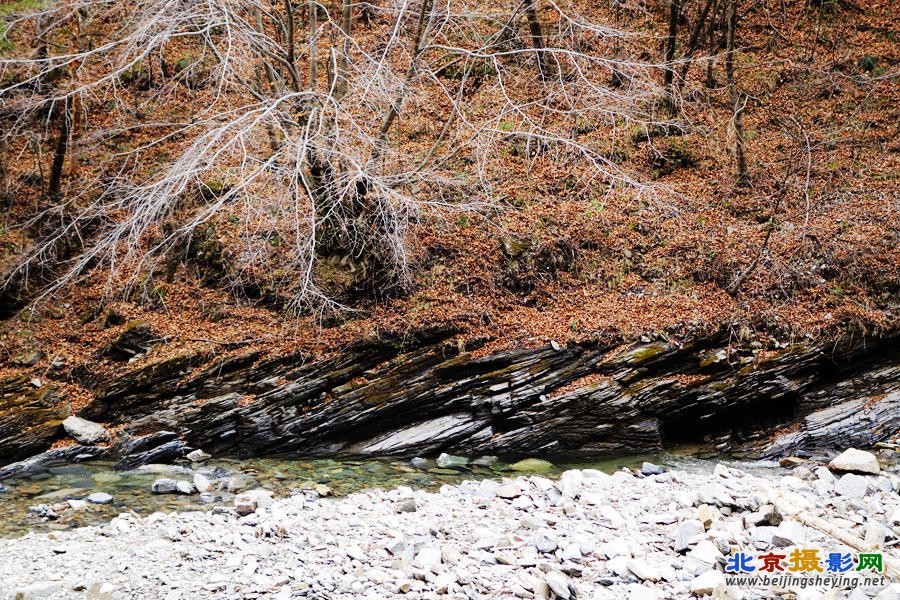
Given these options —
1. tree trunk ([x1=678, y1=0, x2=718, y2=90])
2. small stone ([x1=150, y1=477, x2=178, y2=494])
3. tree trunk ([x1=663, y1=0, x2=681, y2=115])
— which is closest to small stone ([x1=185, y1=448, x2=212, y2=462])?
small stone ([x1=150, y1=477, x2=178, y2=494])

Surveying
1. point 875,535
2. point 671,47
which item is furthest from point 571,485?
point 671,47

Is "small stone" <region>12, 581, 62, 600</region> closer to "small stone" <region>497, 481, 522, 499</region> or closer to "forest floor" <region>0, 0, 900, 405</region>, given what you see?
"small stone" <region>497, 481, 522, 499</region>

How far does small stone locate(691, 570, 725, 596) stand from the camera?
12.5 feet

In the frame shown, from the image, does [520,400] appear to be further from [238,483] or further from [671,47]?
[671,47]

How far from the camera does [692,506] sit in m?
5.32

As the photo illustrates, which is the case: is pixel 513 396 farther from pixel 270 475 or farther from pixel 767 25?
pixel 767 25

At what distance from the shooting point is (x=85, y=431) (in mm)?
7305

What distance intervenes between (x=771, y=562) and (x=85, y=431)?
24.1 ft

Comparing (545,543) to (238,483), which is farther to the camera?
(238,483)

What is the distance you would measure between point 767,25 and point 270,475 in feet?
53.2

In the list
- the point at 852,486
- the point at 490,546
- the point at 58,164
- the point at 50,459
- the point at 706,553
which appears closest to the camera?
the point at 706,553

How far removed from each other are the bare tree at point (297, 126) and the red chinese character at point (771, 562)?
12.8 feet

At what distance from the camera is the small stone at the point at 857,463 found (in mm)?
6531

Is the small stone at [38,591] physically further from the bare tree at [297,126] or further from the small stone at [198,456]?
the bare tree at [297,126]
